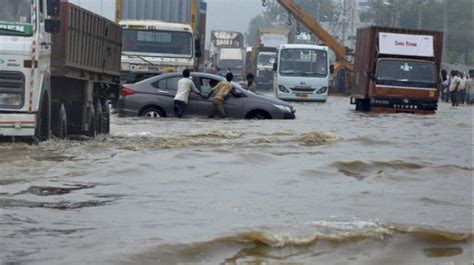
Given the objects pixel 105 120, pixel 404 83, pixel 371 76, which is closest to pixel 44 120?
pixel 105 120

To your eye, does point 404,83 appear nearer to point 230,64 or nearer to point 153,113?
point 153,113

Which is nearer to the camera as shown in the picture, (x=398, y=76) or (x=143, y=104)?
(x=143, y=104)

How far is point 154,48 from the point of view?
28.0 meters

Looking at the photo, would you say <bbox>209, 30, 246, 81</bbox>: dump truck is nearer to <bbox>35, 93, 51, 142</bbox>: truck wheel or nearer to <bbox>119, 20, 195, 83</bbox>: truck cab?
<bbox>119, 20, 195, 83</bbox>: truck cab

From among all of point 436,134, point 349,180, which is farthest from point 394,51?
point 349,180

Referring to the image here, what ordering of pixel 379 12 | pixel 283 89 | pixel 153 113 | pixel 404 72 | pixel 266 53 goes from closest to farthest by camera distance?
pixel 153 113 < pixel 404 72 < pixel 283 89 < pixel 266 53 < pixel 379 12

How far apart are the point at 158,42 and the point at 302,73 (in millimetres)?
13208

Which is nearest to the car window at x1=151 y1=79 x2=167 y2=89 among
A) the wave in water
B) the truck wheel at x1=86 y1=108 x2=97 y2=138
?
the truck wheel at x1=86 y1=108 x2=97 y2=138

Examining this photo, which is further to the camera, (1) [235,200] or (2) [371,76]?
(2) [371,76]

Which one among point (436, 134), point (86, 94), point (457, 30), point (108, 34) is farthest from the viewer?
point (457, 30)

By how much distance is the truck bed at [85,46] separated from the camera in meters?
15.9

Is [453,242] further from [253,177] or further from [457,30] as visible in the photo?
[457,30]

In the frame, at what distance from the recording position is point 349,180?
1322 centimetres

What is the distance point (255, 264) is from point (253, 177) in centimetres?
536
